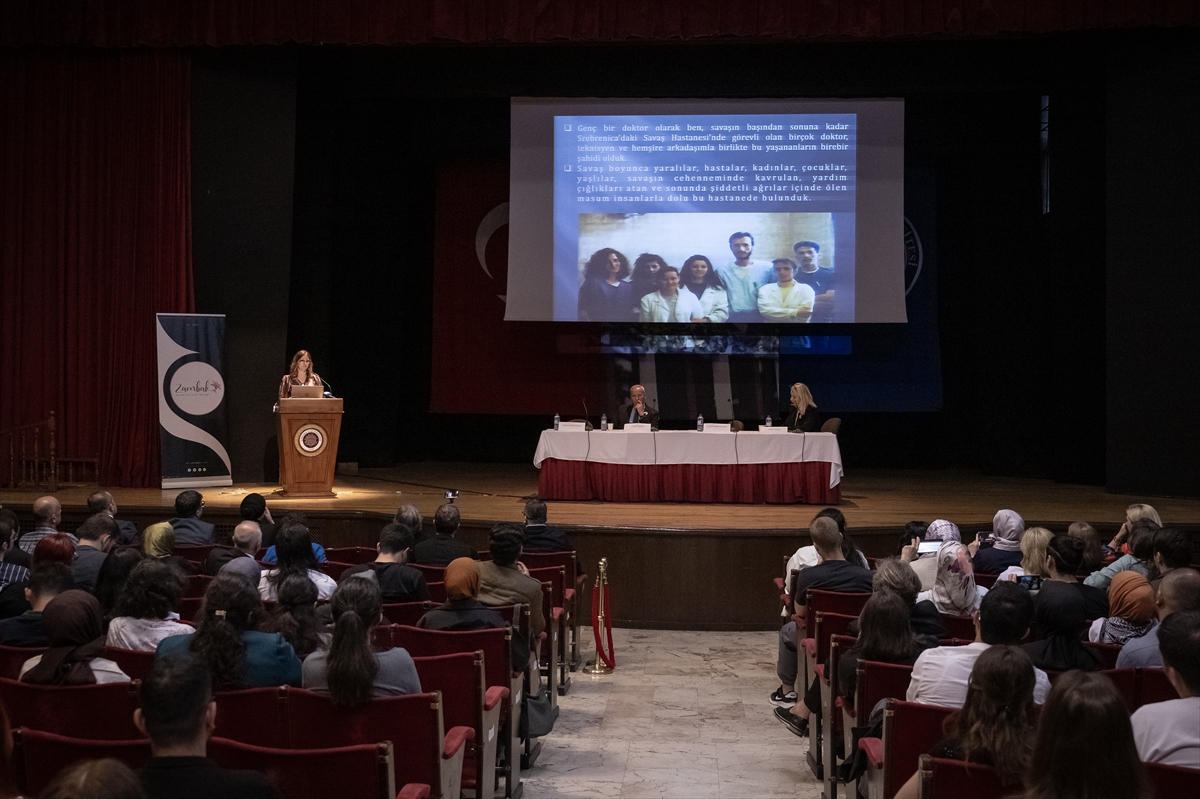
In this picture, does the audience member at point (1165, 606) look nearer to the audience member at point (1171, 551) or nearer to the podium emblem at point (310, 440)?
the audience member at point (1171, 551)

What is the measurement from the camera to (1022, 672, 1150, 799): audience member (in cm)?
216

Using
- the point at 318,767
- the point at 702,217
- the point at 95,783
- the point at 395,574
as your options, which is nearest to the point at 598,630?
the point at 395,574

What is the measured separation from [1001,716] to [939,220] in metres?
11.2

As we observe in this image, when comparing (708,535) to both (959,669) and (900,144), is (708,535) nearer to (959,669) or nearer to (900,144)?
(959,669)

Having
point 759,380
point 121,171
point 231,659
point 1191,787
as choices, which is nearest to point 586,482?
point 759,380

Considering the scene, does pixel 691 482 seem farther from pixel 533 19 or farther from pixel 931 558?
pixel 931 558

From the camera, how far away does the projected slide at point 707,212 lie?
11.3 m

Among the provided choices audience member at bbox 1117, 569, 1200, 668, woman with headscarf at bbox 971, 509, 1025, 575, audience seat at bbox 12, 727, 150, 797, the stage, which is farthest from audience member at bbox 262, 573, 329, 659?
the stage

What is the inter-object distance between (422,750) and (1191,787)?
1850 millimetres

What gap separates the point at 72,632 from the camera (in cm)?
335

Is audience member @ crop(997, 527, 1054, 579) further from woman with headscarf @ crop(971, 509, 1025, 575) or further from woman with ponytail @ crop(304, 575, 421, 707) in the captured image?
woman with ponytail @ crop(304, 575, 421, 707)

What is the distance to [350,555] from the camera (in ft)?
21.5

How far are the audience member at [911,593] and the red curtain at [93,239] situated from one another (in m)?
8.36

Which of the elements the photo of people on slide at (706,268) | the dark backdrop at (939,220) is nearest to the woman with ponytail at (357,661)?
the photo of people on slide at (706,268)
